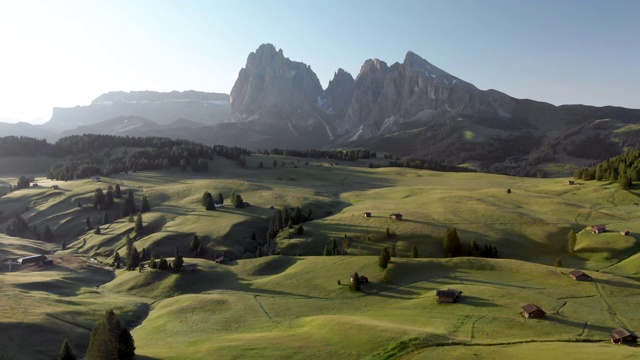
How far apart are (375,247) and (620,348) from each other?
70.3 metres

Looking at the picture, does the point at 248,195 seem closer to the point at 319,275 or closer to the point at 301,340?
the point at 319,275

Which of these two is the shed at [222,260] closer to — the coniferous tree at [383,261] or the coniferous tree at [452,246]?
the coniferous tree at [383,261]

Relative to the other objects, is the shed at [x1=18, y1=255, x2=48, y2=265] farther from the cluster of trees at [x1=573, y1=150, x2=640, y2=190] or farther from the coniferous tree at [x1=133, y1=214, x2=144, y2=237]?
the cluster of trees at [x1=573, y1=150, x2=640, y2=190]

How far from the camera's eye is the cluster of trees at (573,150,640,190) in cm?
16238

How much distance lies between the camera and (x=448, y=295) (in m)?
72.9

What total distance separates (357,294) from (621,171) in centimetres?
14281

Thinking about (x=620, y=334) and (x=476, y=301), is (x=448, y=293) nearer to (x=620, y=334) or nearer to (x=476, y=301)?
(x=476, y=301)

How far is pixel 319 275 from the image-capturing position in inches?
3740

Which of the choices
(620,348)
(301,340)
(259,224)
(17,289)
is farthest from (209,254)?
(620,348)

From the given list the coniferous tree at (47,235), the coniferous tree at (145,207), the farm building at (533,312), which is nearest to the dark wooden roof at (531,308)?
the farm building at (533,312)

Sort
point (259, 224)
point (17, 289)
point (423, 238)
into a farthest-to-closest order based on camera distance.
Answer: point (259, 224) → point (423, 238) → point (17, 289)

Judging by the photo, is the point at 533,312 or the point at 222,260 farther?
the point at 222,260

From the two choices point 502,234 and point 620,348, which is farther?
point 502,234

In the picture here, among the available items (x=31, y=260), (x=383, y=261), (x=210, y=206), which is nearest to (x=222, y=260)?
(x=383, y=261)
